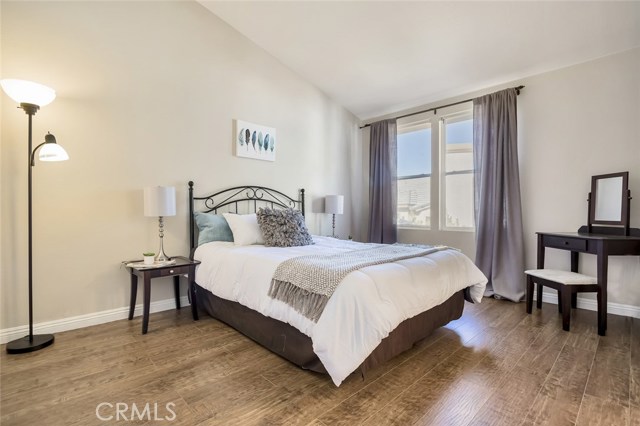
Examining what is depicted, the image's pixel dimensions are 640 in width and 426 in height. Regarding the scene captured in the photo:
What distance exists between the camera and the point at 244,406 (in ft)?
5.12

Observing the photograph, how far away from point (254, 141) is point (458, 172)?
278 cm

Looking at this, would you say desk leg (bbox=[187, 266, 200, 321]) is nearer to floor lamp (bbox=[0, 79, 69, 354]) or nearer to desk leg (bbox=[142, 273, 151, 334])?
desk leg (bbox=[142, 273, 151, 334])

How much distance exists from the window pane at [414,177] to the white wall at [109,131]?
90.0 inches

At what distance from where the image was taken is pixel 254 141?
377 centimetres

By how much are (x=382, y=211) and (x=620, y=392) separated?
3311mm

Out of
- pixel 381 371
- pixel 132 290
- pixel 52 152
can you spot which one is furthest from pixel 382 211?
pixel 52 152

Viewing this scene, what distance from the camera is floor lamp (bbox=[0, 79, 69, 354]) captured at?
204 cm

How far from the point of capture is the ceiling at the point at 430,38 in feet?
8.87

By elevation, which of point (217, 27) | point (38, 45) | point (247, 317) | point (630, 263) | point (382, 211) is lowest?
point (247, 317)

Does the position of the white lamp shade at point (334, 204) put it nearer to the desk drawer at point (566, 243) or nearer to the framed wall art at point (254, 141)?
the framed wall art at point (254, 141)

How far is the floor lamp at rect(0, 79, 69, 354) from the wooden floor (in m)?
0.08

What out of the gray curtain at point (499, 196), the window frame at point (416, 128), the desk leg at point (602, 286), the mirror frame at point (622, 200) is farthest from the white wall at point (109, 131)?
the mirror frame at point (622, 200)

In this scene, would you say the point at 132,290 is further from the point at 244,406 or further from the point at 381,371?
the point at 381,371

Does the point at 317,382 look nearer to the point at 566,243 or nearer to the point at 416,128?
the point at 566,243
